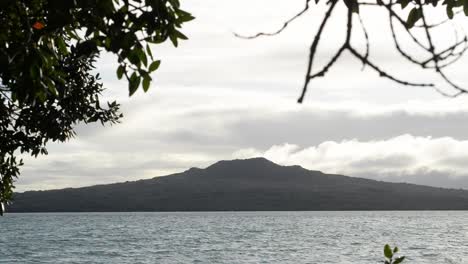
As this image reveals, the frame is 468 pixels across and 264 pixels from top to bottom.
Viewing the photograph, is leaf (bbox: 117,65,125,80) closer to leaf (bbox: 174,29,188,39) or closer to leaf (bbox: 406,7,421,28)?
leaf (bbox: 174,29,188,39)

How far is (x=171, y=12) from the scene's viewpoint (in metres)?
7.30

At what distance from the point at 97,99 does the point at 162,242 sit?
390ft

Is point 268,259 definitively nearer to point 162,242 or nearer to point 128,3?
point 162,242

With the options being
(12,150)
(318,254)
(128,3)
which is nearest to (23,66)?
(128,3)

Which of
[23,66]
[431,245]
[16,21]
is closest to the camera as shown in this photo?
[23,66]

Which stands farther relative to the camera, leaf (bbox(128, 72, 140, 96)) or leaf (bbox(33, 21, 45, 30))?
leaf (bbox(33, 21, 45, 30))

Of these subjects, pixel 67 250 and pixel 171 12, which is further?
pixel 67 250

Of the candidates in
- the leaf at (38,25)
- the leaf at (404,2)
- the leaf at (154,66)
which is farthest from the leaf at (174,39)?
the leaf at (404,2)

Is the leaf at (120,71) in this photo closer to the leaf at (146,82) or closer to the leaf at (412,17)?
the leaf at (146,82)

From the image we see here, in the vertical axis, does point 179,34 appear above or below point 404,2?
below

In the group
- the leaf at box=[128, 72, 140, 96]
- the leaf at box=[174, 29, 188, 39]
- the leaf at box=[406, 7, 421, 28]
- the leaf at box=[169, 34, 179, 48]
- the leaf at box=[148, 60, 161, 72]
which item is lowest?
the leaf at box=[128, 72, 140, 96]

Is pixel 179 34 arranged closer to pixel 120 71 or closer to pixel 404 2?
pixel 120 71

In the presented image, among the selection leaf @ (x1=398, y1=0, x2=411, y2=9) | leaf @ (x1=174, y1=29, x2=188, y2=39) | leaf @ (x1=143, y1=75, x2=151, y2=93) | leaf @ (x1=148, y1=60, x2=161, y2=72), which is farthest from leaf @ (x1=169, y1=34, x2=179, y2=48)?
leaf @ (x1=398, y1=0, x2=411, y2=9)

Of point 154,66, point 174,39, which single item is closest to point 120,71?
point 154,66
